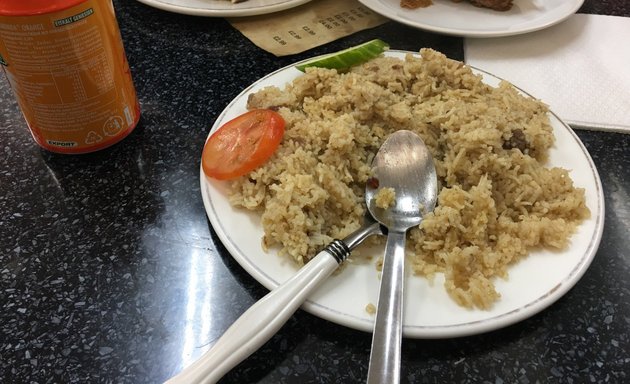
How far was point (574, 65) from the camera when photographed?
1.38 m

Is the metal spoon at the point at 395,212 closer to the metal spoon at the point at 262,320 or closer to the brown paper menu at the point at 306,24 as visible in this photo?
the metal spoon at the point at 262,320

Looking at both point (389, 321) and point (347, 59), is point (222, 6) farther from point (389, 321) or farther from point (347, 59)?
point (389, 321)

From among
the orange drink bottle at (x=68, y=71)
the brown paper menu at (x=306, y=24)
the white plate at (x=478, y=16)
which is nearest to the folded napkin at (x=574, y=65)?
the white plate at (x=478, y=16)

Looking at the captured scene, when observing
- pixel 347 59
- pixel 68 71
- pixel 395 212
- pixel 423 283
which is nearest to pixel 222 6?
pixel 347 59

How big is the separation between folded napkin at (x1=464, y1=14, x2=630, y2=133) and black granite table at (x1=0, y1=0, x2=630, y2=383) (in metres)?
0.08

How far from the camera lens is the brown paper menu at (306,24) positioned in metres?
1.43

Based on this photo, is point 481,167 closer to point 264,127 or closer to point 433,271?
point 433,271

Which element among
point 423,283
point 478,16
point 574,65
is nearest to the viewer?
point 423,283

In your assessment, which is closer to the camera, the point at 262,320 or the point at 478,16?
the point at 262,320

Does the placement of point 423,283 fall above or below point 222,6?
below

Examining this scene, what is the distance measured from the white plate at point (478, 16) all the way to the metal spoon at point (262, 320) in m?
0.86

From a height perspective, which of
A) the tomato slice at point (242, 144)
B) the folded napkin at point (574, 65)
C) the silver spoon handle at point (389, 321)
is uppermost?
the tomato slice at point (242, 144)

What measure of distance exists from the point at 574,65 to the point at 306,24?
735mm

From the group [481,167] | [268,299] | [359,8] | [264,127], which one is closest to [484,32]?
[359,8]
